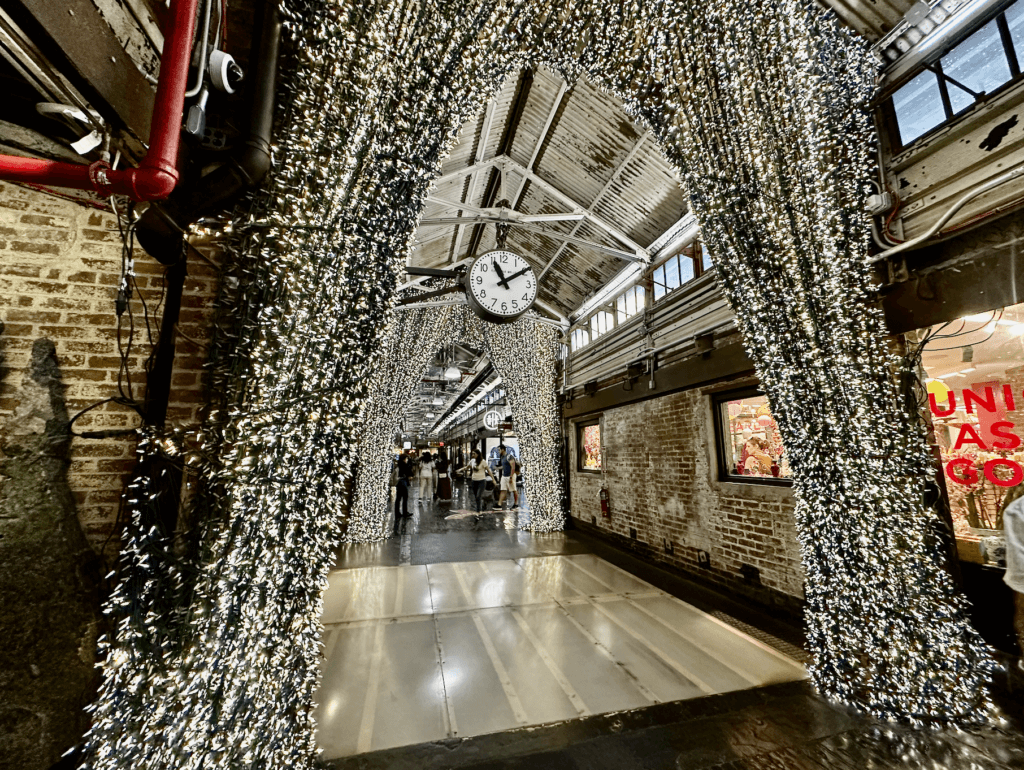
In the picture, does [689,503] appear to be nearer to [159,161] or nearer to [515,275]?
[515,275]

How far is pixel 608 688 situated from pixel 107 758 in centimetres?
242

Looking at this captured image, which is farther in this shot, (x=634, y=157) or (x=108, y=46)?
(x=634, y=157)

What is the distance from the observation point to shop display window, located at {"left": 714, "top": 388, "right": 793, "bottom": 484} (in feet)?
13.7

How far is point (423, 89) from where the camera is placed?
6.71 ft

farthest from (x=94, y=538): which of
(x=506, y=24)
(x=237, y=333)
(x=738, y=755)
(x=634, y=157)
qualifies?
(x=634, y=157)

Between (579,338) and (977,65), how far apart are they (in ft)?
20.4

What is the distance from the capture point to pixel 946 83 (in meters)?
2.77

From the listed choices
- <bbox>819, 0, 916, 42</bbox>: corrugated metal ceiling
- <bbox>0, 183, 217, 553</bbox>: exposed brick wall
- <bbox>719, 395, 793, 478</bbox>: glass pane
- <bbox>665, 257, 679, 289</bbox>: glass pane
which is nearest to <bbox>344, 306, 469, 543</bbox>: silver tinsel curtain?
<bbox>665, 257, 679, 289</bbox>: glass pane

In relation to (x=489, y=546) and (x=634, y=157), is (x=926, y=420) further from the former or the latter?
(x=489, y=546)

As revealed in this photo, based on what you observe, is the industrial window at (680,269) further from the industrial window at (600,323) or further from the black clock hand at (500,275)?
the black clock hand at (500,275)

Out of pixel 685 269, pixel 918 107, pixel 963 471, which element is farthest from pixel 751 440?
pixel 918 107

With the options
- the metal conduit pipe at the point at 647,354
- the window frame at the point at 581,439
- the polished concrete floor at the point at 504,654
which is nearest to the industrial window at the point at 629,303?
the metal conduit pipe at the point at 647,354

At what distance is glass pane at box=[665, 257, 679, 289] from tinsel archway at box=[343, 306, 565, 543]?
2898 millimetres

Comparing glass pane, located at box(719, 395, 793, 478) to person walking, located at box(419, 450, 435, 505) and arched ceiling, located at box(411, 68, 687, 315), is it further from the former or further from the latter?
person walking, located at box(419, 450, 435, 505)
